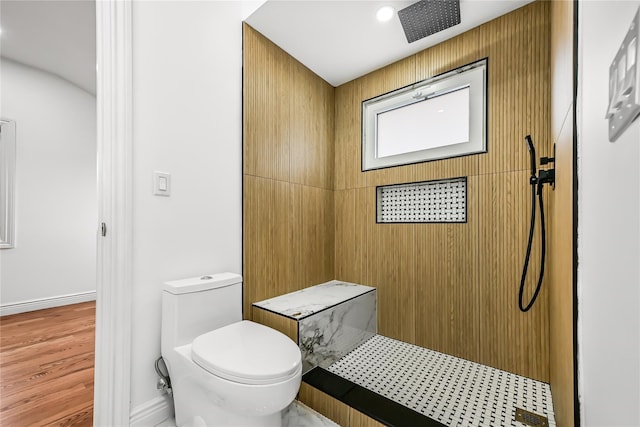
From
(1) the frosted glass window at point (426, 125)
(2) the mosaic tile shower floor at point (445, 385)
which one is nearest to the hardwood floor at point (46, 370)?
(2) the mosaic tile shower floor at point (445, 385)

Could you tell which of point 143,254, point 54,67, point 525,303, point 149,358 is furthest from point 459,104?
point 54,67

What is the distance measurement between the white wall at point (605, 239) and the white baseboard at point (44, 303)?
4.18m

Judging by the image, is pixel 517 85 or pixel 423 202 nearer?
pixel 517 85

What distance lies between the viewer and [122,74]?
1.24 m

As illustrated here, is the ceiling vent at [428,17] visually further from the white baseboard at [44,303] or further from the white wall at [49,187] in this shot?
the white baseboard at [44,303]

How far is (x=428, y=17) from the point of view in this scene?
66.9 inches

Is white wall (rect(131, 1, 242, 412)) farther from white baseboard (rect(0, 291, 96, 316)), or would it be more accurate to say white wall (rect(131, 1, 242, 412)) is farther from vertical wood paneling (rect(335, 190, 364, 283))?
white baseboard (rect(0, 291, 96, 316))

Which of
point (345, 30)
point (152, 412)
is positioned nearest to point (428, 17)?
point (345, 30)

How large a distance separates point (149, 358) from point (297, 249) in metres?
1.13

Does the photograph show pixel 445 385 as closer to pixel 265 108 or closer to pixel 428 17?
pixel 265 108

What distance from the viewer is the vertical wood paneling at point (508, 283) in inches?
61.4

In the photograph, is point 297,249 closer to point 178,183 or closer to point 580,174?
point 178,183

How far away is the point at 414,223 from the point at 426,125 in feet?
2.45

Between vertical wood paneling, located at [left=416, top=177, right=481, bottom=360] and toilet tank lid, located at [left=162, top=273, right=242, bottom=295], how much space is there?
1293mm
